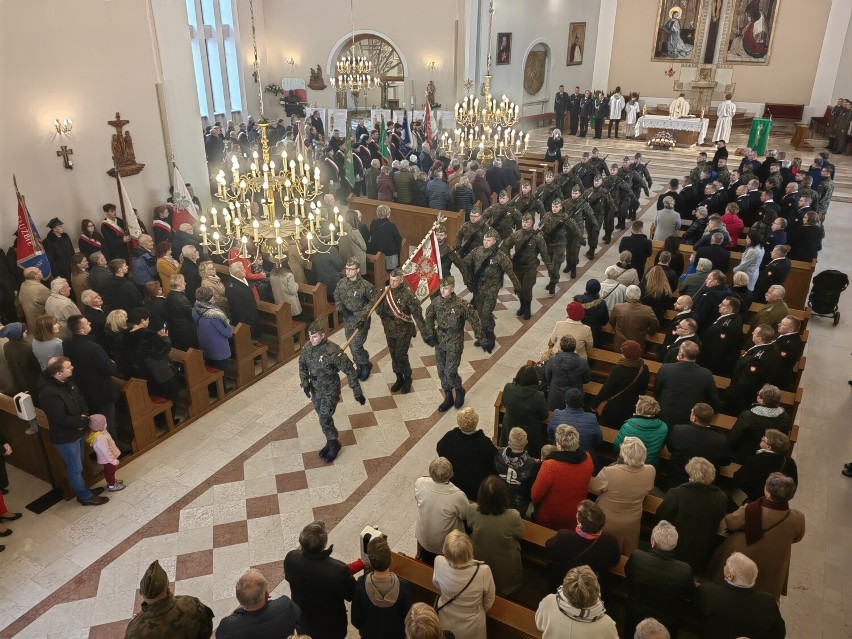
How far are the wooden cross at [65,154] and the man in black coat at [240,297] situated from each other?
4.37 metres

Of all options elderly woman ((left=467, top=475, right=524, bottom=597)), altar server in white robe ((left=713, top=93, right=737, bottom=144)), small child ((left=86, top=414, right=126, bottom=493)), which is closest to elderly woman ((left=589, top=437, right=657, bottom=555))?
elderly woman ((left=467, top=475, right=524, bottom=597))

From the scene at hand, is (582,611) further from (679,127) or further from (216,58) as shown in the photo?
(216,58)

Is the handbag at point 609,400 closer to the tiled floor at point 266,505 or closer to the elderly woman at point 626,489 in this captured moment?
the elderly woman at point 626,489

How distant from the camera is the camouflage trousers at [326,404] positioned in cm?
618

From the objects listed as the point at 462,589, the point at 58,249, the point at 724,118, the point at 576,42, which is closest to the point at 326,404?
the point at 462,589

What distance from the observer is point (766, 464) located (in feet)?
14.7

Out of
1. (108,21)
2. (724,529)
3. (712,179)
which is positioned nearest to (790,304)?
(712,179)

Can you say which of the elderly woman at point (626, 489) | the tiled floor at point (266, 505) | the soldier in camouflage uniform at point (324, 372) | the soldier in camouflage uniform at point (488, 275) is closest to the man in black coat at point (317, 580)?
the tiled floor at point (266, 505)

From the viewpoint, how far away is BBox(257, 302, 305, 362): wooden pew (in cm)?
811

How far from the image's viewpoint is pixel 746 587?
3363 millimetres

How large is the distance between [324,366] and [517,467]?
237cm

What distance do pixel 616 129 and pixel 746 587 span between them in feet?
67.1

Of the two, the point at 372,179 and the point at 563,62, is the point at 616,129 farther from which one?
the point at 372,179

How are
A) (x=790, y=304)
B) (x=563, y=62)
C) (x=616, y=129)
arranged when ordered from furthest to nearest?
(x=563, y=62) → (x=616, y=129) → (x=790, y=304)
